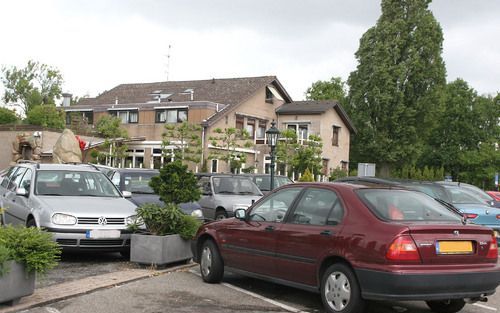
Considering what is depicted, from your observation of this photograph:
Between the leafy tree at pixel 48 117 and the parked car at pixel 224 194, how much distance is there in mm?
35068

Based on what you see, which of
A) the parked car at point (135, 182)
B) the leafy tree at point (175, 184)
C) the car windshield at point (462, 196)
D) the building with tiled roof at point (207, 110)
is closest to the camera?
the leafy tree at point (175, 184)

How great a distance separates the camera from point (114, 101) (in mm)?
49219

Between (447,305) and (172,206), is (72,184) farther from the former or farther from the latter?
(447,305)

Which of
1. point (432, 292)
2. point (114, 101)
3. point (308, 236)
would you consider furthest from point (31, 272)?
point (114, 101)

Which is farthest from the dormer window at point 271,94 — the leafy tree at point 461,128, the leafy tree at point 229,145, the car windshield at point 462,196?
the car windshield at point 462,196

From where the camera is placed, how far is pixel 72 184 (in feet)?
36.0

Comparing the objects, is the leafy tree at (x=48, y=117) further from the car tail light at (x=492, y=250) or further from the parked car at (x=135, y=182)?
the car tail light at (x=492, y=250)

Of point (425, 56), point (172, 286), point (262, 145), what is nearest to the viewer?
point (172, 286)

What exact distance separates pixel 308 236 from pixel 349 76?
51153 mm

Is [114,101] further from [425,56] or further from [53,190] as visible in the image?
[53,190]

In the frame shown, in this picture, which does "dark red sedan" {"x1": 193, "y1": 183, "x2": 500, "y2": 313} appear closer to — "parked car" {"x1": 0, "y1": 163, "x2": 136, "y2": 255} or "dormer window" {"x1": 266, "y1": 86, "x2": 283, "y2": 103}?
"parked car" {"x1": 0, "y1": 163, "x2": 136, "y2": 255}

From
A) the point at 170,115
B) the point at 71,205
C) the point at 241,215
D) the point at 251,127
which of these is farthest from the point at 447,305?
the point at 251,127

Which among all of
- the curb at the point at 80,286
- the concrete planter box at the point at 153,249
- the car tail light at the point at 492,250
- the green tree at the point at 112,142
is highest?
the green tree at the point at 112,142

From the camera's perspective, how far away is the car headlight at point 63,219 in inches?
372
